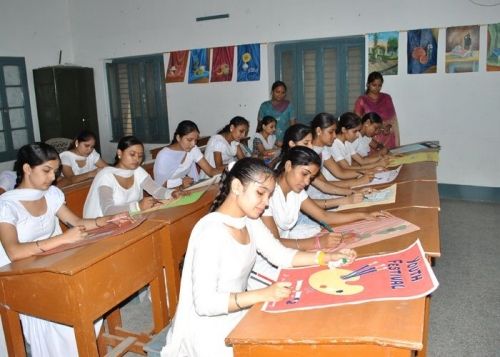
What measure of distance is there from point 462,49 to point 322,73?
5.43 ft

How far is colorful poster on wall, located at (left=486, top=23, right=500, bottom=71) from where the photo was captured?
15.9 feet

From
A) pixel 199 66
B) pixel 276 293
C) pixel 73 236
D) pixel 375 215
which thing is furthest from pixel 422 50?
pixel 276 293

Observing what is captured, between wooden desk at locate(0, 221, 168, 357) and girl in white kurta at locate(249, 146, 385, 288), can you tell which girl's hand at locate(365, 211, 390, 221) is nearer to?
girl in white kurta at locate(249, 146, 385, 288)

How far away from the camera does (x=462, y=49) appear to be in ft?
16.5

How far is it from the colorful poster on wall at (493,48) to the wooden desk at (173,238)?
12.9 ft

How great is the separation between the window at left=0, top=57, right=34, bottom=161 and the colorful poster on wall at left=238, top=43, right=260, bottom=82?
3298 mm

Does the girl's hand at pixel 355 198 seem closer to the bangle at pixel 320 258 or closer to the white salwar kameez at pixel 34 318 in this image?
the bangle at pixel 320 258

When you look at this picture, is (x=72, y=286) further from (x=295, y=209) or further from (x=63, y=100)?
(x=63, y=100)

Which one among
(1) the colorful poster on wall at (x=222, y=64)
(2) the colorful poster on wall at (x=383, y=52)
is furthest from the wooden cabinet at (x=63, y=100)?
(2) the colorful poster on wall at (x=383, y=52)

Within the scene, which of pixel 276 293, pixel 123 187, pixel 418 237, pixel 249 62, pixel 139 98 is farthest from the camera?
pixel 139 98

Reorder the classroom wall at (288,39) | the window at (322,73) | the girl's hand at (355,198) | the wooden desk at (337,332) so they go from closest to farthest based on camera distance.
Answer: the wooden desk at (337,332) → the girl's hand at (355,198) → the classroom wall at (288,39) → the window at (322,73)

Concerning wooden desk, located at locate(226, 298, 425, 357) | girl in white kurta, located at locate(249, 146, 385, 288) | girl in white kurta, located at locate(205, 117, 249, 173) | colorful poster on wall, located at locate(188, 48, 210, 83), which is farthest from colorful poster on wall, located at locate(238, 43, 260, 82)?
wooden desk, located at locate(226, 298, 425, 357)

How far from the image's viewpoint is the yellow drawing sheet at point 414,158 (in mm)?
3682

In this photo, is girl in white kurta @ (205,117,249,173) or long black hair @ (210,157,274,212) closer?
long black hair @ (210,157,274,212)
